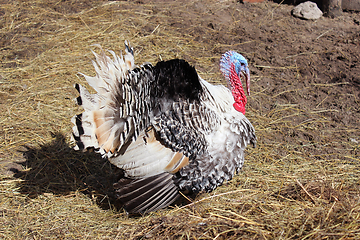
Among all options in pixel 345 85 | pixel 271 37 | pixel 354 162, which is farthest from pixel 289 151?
pixel 271 37

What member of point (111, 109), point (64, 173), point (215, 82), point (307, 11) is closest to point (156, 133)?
point (111, 109)

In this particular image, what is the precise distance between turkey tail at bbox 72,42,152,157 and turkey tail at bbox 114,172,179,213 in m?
0.33

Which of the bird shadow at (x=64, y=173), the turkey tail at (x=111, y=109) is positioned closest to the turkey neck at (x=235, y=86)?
the turkey tail at (x=111, y=109)

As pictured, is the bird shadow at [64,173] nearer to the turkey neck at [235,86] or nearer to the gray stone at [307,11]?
the turkey neck at [235,86]

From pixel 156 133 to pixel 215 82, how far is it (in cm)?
233

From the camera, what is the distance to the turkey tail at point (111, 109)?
242cm

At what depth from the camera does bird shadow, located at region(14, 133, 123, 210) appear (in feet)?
10.3

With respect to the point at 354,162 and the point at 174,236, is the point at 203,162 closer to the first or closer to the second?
the point at 174,236

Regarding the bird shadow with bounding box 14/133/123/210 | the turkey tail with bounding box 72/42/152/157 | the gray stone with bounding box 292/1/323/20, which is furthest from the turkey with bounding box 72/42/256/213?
the gray stone with bounding box 292/1/323/20

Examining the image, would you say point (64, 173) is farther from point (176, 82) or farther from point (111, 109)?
point (176, 82)

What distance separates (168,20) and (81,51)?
191 cm

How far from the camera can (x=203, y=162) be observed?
2.72m

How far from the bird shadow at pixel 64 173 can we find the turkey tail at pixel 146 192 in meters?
0.32

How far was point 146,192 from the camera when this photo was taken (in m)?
2.66
